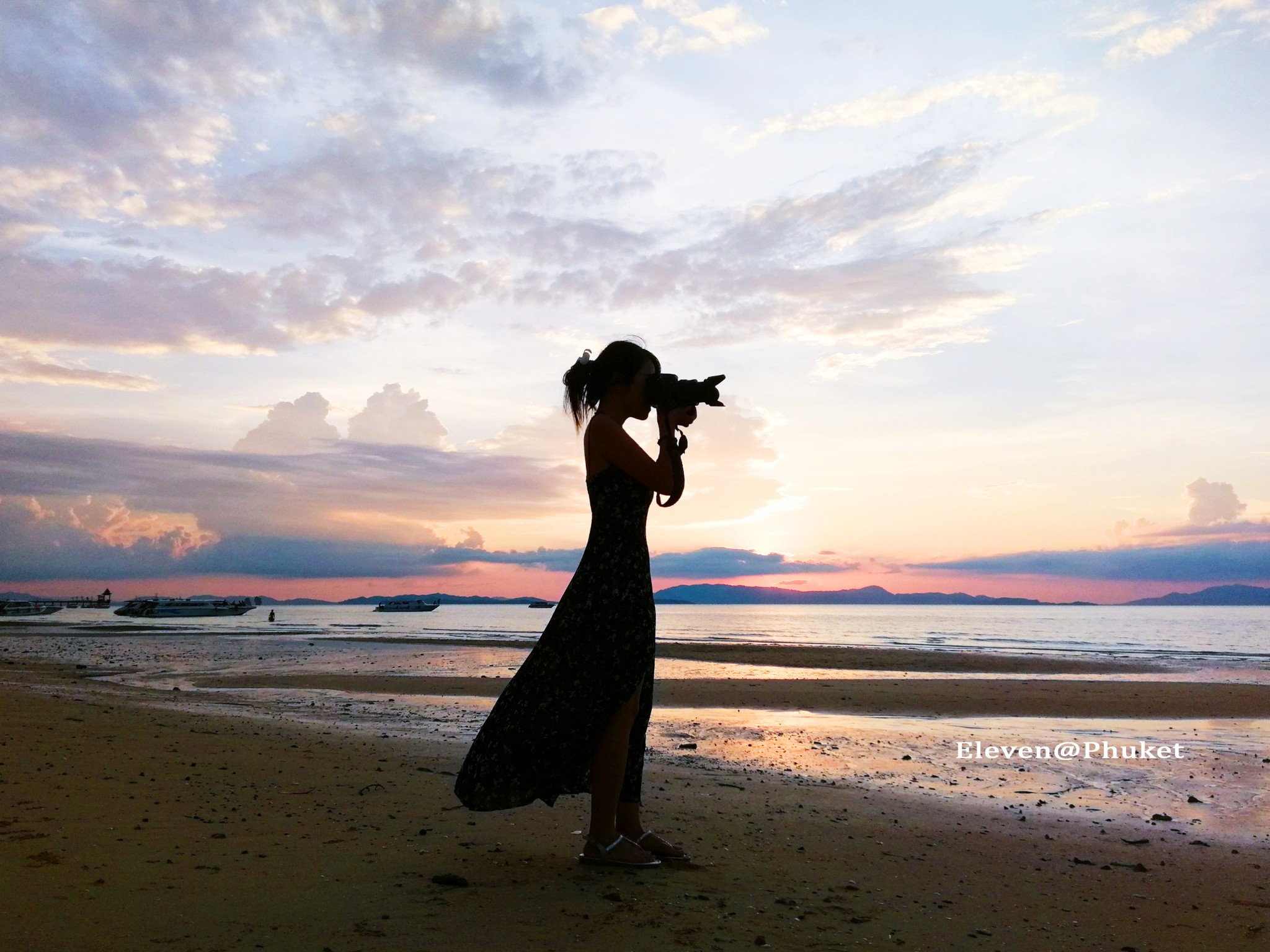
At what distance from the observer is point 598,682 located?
14.3 ft

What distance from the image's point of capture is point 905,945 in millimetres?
3586

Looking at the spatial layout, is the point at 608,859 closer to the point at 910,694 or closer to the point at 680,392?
the point at 680,392

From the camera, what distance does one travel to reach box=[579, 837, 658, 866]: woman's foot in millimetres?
4383

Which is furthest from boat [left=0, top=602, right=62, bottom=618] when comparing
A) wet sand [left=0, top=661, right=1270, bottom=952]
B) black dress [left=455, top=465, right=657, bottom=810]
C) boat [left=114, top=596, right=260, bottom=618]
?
black dress [left=455, top=465, right=657, bottom=810]

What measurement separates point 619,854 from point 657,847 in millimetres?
311

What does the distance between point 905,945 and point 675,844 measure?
1796 mm

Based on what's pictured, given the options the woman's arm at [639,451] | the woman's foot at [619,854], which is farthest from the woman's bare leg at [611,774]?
the woman's arm at [639,451]

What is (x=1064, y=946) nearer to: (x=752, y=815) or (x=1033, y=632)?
(x=752, y=815)

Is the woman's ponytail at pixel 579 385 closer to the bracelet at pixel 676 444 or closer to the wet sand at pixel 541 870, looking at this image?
the bracelet at pixel 676 444

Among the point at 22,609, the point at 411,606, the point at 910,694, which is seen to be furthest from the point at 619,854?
the point at 411,606

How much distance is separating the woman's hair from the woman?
0.22 m

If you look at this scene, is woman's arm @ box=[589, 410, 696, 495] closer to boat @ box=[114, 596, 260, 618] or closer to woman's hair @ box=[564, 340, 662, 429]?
woman's hair @ box=[564, 340, 662, 429]

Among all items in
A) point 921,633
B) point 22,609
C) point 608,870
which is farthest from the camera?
point 22,609

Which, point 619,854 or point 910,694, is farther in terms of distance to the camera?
point 910,694
